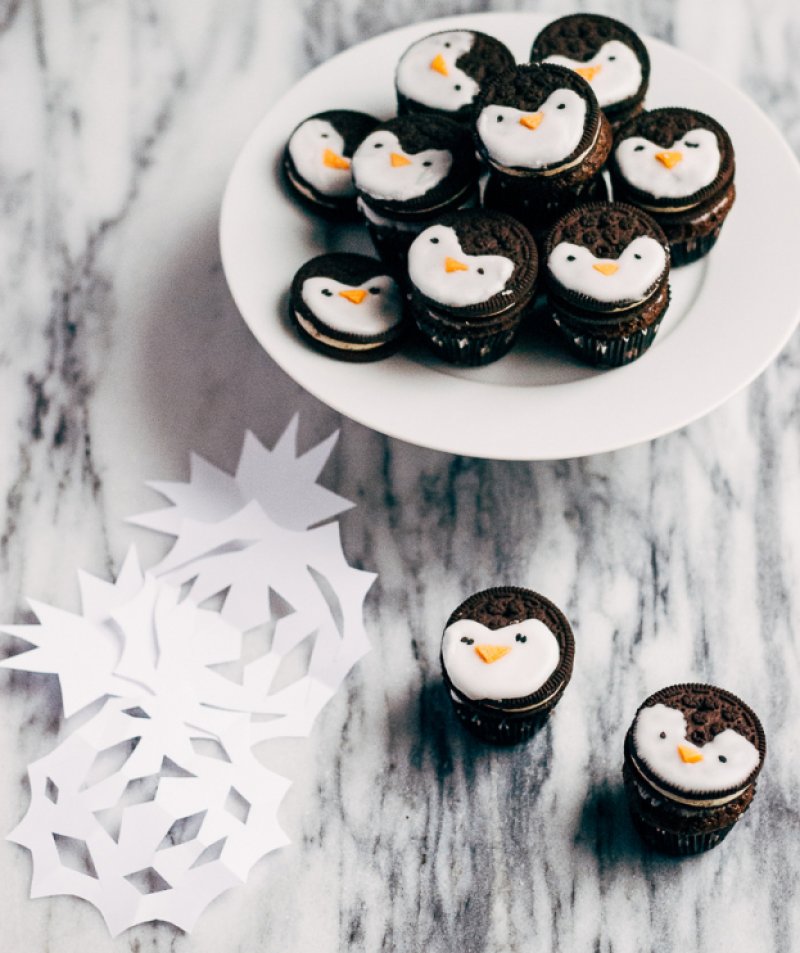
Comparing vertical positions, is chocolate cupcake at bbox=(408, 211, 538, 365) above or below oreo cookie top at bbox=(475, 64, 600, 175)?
below

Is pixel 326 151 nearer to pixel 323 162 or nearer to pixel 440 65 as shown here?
pixel 323 162

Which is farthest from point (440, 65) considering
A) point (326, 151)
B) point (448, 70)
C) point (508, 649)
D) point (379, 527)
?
point (508, 649)

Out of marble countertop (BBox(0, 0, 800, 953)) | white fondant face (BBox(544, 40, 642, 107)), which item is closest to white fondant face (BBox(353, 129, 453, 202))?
white fondant face (BBox(544, 40, 642, 107))

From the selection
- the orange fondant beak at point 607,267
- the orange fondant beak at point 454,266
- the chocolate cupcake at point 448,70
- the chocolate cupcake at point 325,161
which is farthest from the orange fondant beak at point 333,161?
the orange fondant beak at point 607,267

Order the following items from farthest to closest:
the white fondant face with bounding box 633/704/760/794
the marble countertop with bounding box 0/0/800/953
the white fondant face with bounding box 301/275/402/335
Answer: the white fondant face with bounding box 301/275/402/335
the marble countertop with bounding box 0/0/800/953
the white fondant face with bounding box 633/704/760/794

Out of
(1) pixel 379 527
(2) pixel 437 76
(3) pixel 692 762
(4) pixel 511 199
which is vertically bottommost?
(3) pixel 692 762

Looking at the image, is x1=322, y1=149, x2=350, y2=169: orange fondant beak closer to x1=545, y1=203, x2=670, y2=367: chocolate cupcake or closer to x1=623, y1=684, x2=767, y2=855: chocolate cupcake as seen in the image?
x1=545, y1=203, x2=670, y2=367: chocolate cupcake

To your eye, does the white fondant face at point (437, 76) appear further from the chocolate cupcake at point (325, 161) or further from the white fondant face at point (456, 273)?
the white fondant face at point (456, 273)
